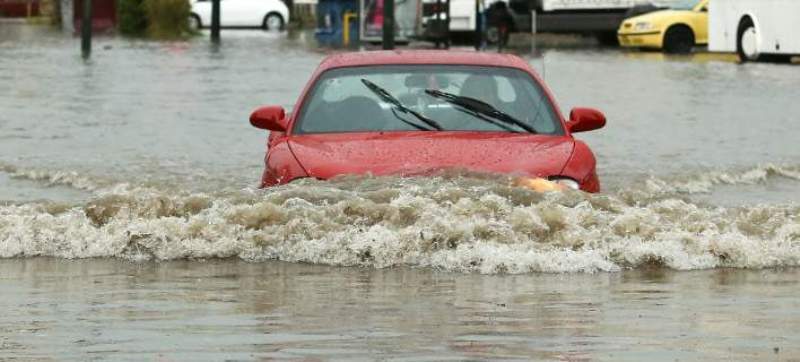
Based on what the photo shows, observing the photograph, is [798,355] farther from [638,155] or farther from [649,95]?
[649,95]

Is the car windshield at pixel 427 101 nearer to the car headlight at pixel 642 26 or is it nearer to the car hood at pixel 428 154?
the car hood at pixel 428 154

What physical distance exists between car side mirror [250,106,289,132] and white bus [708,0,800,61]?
25.3 m

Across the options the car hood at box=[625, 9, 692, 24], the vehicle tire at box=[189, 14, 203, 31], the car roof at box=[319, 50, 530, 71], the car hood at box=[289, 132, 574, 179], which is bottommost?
the vehicle tire at box=[189, 14, 203, 31]

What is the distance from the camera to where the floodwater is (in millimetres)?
7812

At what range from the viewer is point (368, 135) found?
38.7 feet

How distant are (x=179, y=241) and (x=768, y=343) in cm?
419

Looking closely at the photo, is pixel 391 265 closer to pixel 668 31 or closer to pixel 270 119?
pixel 270 119

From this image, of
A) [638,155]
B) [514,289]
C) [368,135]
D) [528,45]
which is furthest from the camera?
[528,45]

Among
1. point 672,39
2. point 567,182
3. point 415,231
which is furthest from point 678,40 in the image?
point 415,231

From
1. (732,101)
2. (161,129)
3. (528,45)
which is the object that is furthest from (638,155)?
(528,45)

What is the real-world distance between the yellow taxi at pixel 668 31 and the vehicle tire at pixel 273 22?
81.2ft

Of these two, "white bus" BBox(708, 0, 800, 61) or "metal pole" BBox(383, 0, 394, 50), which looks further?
"white bus" BBox(708, 0, 800, 61)

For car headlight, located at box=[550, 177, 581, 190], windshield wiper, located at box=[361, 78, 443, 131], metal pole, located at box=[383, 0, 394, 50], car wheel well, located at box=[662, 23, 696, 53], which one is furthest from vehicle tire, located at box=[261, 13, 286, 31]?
car headlight, located at box=[550, 177, 581, 190]

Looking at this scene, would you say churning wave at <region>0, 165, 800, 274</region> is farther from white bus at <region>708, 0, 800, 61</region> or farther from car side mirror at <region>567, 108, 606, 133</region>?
white bus at <region>708, 0, 800, 61</region>
